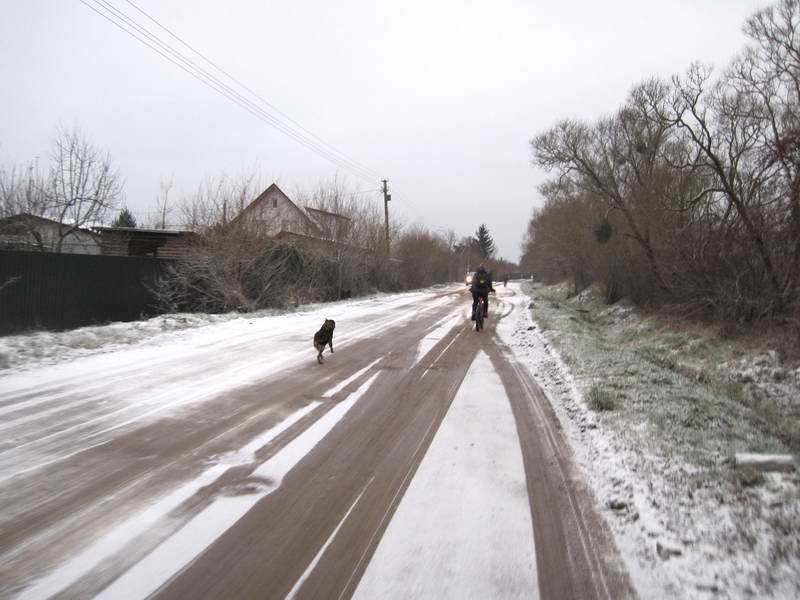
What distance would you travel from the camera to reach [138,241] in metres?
22.3

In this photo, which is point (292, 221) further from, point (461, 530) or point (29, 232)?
point (461, 530)

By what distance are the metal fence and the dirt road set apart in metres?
5.25

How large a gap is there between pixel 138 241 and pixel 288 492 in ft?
72.9

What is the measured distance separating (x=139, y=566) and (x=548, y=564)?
2425 millimetres

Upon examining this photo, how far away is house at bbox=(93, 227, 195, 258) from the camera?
20.4m

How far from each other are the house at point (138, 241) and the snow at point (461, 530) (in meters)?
18.3

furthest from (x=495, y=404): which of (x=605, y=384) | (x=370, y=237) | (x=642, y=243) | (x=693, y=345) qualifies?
(x=370, y=237)

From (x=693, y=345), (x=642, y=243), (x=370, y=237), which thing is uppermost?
(x=370, y=237)

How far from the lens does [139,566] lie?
2.76 meters

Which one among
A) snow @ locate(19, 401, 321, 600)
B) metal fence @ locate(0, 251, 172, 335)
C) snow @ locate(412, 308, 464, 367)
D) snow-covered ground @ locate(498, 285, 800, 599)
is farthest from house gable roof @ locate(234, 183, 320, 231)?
snow @ locate(19, 401, 321, 600)

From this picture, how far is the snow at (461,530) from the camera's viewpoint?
2676 mm

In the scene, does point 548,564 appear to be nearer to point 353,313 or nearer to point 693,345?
point 693,345

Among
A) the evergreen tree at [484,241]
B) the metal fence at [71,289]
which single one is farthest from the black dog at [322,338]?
the evergreen tree at [484,241]

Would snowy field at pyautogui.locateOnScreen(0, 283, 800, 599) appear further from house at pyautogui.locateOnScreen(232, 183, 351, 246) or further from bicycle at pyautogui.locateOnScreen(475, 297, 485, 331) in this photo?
house at pyautogui.locateOnScreen(232, 183, 351, 246)
